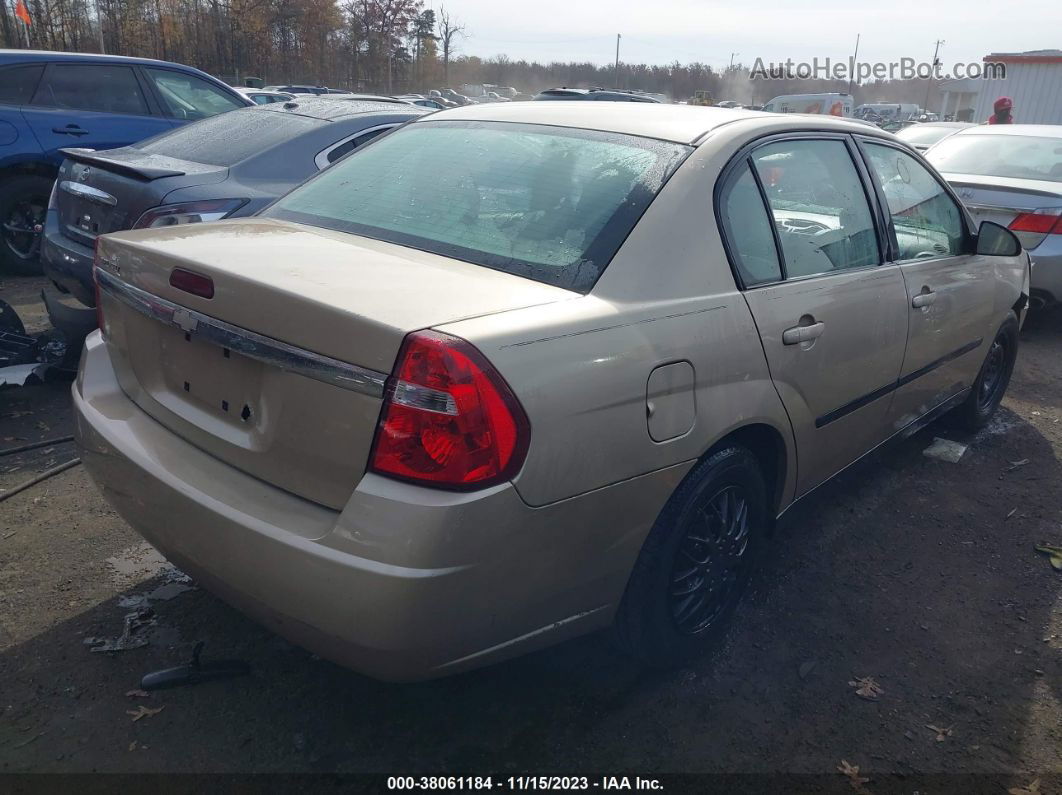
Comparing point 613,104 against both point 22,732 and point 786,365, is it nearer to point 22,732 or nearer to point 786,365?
point 786,365

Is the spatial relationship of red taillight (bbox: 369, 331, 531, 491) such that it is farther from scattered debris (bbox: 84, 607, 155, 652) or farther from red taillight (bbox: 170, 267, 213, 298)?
scattered debris (bbox: 84, 607, 155, 652)

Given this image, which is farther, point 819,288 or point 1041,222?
point 1041,222

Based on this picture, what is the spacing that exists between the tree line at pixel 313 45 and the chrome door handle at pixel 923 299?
2943 cm

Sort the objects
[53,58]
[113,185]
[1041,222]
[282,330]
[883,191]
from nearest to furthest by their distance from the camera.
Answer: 1. [282,330]
2. [883,191]
3. [113,185]
4. [1041,222]
5. [53,58]

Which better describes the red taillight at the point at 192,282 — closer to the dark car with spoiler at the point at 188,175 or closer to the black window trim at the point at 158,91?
the dark car with spoiler at the point at 188,175

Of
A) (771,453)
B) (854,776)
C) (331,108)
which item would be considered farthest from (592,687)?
(331,108)

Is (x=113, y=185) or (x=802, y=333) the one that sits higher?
(x=113, y=185)

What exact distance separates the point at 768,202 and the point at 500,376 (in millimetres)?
1410

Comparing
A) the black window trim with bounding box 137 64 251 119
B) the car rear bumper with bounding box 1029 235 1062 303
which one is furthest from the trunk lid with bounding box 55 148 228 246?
the car rear bumper with bounding box 1029 235 1062 303

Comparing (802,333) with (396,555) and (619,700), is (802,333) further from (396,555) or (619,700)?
(396,555)

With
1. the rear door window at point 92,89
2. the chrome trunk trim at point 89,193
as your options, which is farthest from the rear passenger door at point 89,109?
the chrome trunk trim at point 89,193

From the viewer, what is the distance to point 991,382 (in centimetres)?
491

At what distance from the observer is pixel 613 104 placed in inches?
123

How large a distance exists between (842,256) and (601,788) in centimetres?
205
